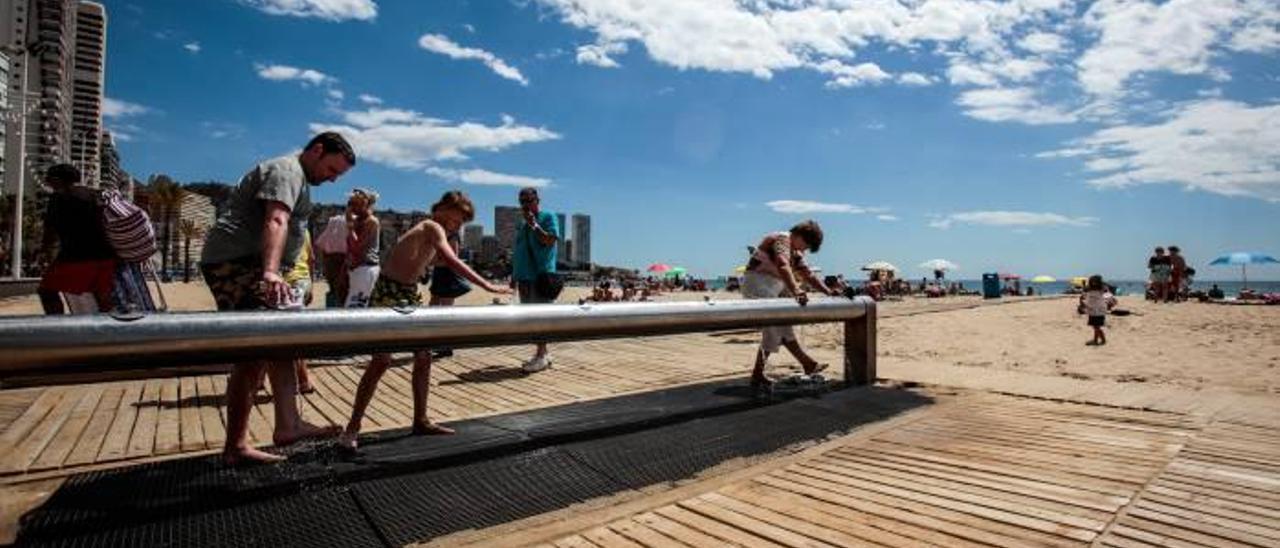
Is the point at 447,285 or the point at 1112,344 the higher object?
the point at 447,285

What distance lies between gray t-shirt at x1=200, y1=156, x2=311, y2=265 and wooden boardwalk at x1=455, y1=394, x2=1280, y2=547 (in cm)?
182

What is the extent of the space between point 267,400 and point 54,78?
116 metres

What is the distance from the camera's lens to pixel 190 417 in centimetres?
456

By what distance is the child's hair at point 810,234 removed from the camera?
6332 mm

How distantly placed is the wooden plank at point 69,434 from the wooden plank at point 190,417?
50 centimetres

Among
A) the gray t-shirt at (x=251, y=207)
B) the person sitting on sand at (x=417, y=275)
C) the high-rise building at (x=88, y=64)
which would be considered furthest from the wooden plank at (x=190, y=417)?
the high-rise building at (x=88, y=64)

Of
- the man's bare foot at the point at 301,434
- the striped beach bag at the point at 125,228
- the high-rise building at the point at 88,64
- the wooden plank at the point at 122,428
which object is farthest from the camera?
the high-rise building at the point at 88,64

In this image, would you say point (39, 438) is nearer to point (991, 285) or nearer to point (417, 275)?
point (417, 275)

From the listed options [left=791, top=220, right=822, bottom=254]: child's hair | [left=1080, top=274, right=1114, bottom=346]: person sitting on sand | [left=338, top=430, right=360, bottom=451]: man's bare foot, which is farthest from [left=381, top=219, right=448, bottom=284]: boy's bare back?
[left=1080, top=274, right=1114, bottom=346]: person sitting on sand

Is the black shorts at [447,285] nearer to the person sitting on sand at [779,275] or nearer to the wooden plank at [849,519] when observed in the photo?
the person sitting on sand at [779,275]

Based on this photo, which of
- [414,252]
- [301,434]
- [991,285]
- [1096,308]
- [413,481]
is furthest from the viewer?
[991,285]

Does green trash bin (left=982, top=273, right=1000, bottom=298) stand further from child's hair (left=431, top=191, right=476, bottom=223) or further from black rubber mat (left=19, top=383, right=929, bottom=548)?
child's hair (left=431, top=191, right=476, bottom=223)

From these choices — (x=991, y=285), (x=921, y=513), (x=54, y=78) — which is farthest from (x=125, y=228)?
(x=54, y=78)

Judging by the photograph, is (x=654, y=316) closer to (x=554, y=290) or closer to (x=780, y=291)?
(x=780, y=291)
